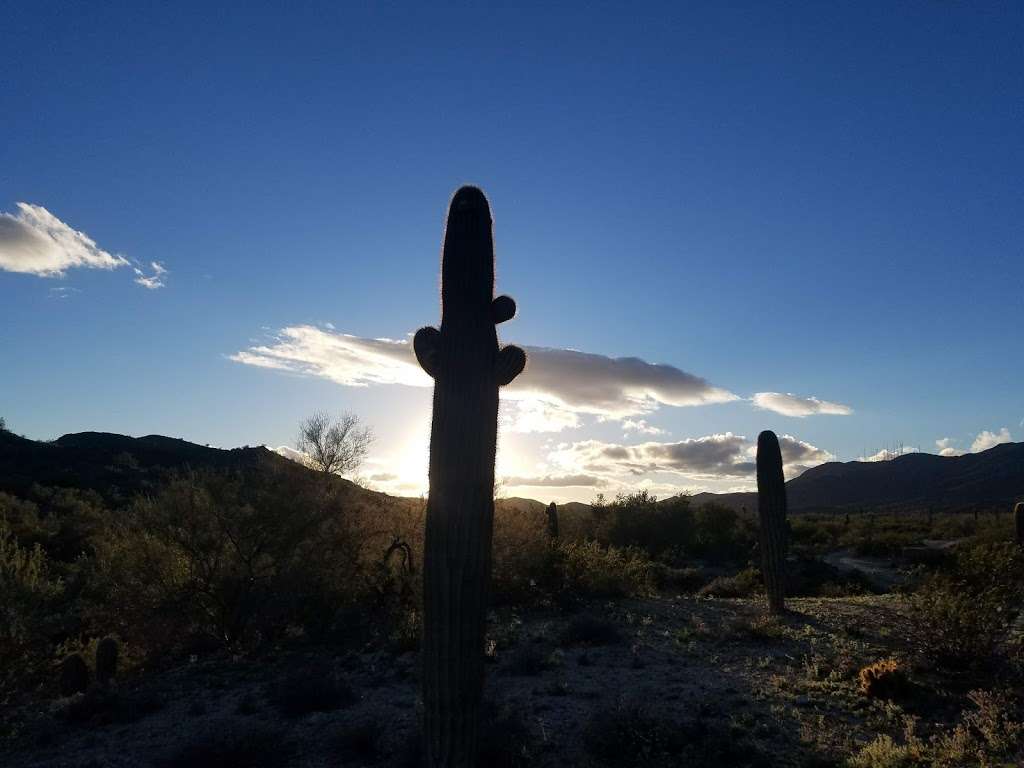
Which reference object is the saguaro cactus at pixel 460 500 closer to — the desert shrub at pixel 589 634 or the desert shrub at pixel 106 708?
the desert shrub at pixel 106 708

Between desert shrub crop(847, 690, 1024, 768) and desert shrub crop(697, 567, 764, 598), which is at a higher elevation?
desert shrub crop(697, 567, 764, 598)

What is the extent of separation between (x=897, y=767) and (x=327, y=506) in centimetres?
1077

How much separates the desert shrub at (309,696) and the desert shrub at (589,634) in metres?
3.62

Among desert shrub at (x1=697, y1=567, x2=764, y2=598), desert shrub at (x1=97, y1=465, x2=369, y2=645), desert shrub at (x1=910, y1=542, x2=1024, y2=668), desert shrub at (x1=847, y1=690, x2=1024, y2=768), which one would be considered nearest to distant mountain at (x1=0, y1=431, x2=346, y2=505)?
desert shrub at (x1=97, y1=465, x2=369, y2=645)

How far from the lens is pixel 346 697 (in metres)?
9.56

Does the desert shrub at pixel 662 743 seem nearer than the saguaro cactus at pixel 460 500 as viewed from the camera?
No

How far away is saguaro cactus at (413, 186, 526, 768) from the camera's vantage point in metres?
6.32

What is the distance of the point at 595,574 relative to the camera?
1627 centimetres

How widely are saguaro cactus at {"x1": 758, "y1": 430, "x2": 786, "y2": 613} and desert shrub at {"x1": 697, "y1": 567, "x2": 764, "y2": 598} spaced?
5060 millimetres

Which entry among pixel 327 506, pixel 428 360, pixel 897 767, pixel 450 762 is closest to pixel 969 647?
pixel 897 767

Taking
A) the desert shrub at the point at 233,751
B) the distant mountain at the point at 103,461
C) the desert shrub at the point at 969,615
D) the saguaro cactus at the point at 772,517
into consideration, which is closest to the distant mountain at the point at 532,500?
the distant mountain at the point at 103,461

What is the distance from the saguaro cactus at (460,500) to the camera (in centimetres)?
632

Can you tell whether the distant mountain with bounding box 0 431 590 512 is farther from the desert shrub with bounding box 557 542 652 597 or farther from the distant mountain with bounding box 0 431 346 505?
the desert shrub with bounding box 557 542 652 597

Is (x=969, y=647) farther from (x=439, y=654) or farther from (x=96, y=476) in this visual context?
(x=96, y=476)
